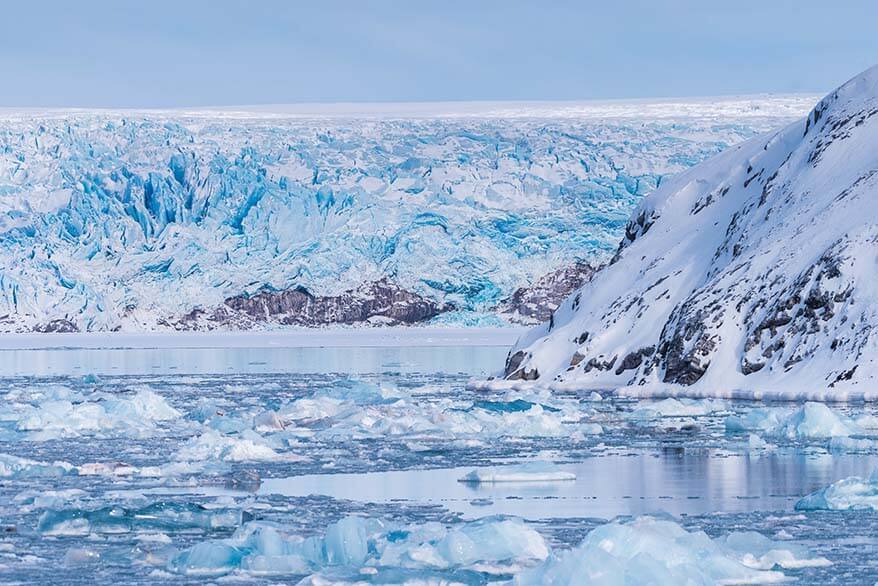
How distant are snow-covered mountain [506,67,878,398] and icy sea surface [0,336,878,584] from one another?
2.63m

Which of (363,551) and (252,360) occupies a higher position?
(363,551)

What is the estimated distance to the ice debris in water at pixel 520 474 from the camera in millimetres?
15242

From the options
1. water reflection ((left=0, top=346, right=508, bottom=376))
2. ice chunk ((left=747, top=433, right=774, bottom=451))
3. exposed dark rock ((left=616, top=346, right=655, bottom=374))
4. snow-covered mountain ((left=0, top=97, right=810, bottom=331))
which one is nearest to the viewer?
ice chunk ((left=747, top=433, right=774, bottom=451))

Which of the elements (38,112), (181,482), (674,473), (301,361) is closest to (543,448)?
(674,473)

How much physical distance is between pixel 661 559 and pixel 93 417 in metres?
14.9

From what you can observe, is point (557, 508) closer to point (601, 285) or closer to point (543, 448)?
point (543, 448)

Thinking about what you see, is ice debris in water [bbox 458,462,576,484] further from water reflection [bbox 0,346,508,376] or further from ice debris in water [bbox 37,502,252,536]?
water reflection [bbox 0,346,508,376]

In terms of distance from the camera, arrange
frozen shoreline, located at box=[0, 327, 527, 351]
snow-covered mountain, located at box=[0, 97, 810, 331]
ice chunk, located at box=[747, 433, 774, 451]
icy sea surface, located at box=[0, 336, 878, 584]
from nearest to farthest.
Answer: icy sea surface, located at box=[0, 336, 878, 584] < ice chunk, located at box=[747, 433, 774, 451] < frozen shoreline, located at box=[0, 327, 527, 351] < snow-covered mountain, located at box=[0, 97, 810, 331]

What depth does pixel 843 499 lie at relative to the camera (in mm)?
12742

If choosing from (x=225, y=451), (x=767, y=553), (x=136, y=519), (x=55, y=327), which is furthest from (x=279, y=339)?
(x=767, y=553)

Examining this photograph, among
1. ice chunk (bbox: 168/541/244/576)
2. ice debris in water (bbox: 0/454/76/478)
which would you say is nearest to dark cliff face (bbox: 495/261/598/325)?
ice debris in water (bbox: 0/454/76/478)

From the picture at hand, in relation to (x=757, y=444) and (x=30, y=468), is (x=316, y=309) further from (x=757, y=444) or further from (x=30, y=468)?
(x=30, y=468)

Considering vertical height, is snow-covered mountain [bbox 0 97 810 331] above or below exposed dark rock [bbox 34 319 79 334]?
above

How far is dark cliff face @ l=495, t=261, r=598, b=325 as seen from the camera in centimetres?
6531
